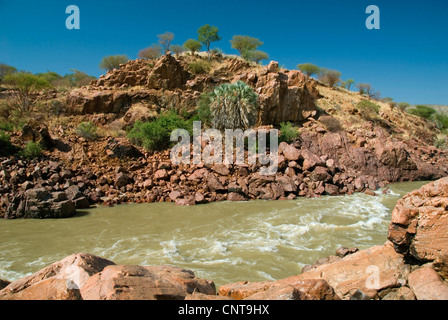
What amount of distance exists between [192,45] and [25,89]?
46.6ft

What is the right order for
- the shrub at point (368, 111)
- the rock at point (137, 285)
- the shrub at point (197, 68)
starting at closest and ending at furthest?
the rock at point (137, 285)
the shrub at point (197, 68)
the shrub at point (368, 111)

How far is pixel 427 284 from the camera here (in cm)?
292

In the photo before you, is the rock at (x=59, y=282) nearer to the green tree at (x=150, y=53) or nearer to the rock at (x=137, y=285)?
the rock at (x=137, y=285)

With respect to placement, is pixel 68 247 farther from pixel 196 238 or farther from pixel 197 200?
pixel 197 200

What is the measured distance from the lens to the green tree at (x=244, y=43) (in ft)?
92.8

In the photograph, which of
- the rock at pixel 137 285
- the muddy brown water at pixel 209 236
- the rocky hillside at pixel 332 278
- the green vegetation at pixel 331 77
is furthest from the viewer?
the green vegetation at pixel 331 77

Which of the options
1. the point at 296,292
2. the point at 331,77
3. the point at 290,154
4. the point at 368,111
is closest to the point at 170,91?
the point at 290,154

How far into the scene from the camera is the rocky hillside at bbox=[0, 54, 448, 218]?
10406 mm

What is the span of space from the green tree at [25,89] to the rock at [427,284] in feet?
64.5

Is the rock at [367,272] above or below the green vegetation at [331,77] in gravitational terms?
below

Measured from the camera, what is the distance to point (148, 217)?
884cm

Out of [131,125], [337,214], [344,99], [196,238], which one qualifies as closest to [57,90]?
[131,125]

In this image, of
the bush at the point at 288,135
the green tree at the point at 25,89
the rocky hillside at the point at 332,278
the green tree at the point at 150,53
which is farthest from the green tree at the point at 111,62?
the rocky hillside at the point at 332,278
